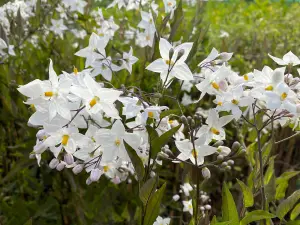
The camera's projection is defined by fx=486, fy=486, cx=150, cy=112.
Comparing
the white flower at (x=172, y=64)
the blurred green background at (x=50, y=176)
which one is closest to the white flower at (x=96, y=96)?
the white flower at (x=172, y=64)

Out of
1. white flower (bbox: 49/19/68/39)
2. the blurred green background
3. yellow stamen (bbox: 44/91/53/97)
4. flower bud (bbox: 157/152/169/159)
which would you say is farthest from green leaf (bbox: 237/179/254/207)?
white flower (bbox: 49/19/68/39)

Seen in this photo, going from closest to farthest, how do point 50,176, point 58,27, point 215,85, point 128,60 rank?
point 215,85, point 128,60, point 50,176, point 58,27

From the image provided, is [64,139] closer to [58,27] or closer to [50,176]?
[50,176]

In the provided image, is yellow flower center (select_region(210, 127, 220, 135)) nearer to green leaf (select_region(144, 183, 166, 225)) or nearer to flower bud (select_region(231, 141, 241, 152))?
flower bud (select_region(231, 141, 241, 152))

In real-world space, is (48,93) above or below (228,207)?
above

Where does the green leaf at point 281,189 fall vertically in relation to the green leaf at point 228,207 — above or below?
below

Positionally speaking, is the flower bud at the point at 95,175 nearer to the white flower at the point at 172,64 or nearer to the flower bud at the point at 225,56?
the white flower at the point at 172,64

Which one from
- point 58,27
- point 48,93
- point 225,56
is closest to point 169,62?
point 225,56
